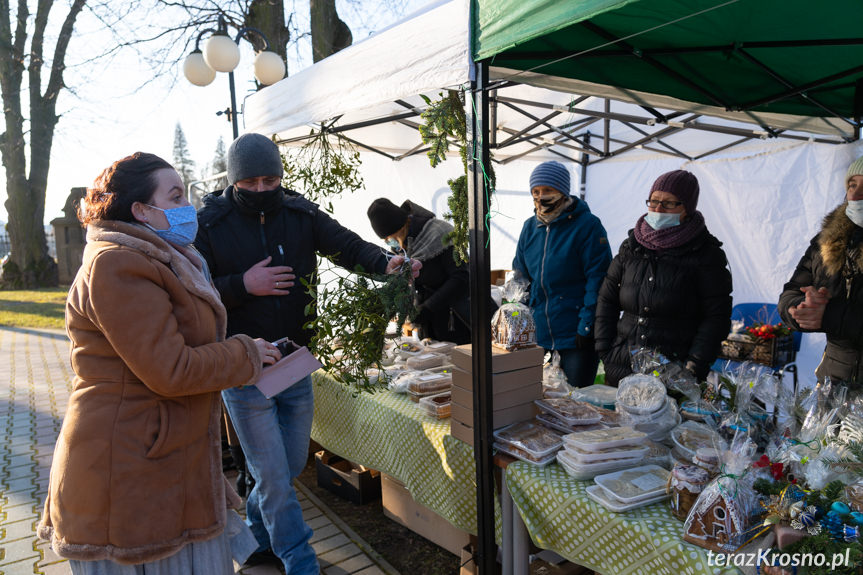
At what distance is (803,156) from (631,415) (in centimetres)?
453

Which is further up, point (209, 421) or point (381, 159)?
point (381, 159)

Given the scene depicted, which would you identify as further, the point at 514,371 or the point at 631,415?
the point at 514,371

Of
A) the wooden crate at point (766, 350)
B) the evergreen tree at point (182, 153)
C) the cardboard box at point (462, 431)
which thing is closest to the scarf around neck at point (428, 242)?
the cardboard box at point (462, 431)

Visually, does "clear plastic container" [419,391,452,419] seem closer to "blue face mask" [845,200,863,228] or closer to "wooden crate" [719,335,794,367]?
"blue face mask" [845,200,863,228]

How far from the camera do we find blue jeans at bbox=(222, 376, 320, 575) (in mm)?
2314

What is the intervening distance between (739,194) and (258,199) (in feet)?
17.3

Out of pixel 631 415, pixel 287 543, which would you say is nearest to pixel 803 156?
pixel 631 415

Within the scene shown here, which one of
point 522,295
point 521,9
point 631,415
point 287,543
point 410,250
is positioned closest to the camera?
point 521,9

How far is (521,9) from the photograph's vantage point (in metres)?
1.74

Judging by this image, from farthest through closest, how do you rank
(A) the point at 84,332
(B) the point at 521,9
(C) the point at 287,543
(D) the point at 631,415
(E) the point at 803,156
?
1. (E) the point at 803,156
2. (C) the point at 287,543
3. (D) the point at 631,415
4. (B) the point at 521,9
5. (A) the point at 84,332

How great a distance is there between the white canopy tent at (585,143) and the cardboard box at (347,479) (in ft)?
6.65

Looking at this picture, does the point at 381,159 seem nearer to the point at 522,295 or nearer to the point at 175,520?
the point at 522,295

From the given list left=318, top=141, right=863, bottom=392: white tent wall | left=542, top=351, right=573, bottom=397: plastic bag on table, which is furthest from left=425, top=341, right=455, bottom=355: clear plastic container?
left=318, top=141, right=863, bottom=392: white tent wall

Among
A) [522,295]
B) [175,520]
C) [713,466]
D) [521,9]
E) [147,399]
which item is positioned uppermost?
[521,9]
